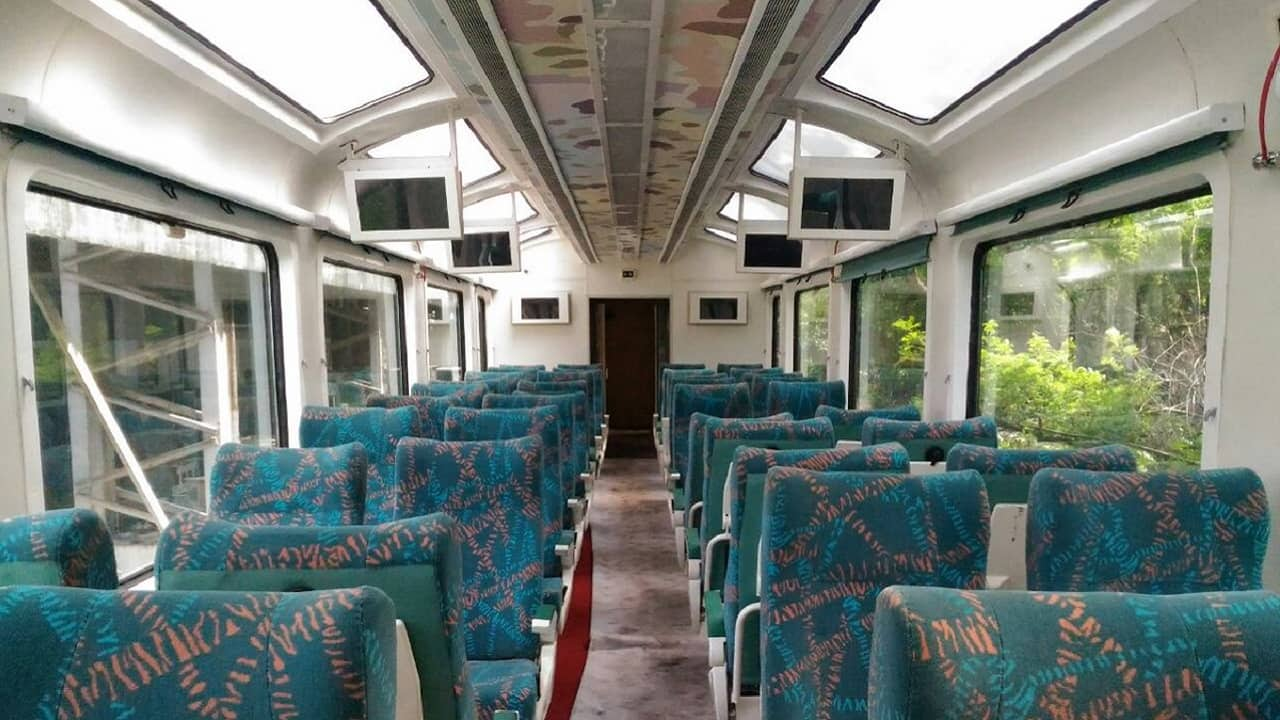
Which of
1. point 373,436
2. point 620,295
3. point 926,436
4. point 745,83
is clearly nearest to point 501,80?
point 745,83

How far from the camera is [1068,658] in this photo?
0.76 meters

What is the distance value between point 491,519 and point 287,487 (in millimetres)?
717

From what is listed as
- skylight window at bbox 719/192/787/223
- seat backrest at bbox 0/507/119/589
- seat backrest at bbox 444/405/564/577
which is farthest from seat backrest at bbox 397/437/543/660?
skylight window at bbox 719/192/787/223

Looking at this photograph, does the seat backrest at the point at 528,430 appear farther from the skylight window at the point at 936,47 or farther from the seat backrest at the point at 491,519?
the skylight window at the point at 936,47

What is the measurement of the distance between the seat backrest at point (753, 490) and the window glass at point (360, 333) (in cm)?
336

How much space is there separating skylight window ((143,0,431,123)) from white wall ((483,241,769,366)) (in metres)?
7.00

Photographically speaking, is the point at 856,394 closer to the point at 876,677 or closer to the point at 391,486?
the point at 391,486

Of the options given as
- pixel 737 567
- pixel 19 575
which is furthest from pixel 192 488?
pixel 737 567

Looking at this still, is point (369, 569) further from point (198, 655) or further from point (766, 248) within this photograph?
point (766, 248)

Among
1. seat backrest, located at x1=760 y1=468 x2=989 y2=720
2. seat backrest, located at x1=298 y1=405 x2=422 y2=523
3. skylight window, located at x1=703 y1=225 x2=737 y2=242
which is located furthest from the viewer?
skylight window, located at x1=703 y1=225 x2=737 y2=242

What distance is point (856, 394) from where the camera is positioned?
691 centimetres

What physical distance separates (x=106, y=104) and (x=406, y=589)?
104 inches

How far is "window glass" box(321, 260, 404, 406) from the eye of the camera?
5176mm

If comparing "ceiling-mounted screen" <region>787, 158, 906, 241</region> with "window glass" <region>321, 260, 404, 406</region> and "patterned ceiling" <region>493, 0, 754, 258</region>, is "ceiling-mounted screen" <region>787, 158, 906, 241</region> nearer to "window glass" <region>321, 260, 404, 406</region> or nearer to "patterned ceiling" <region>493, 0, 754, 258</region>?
"patterned ceiling" <region>493, 0, 754, 258</region>
